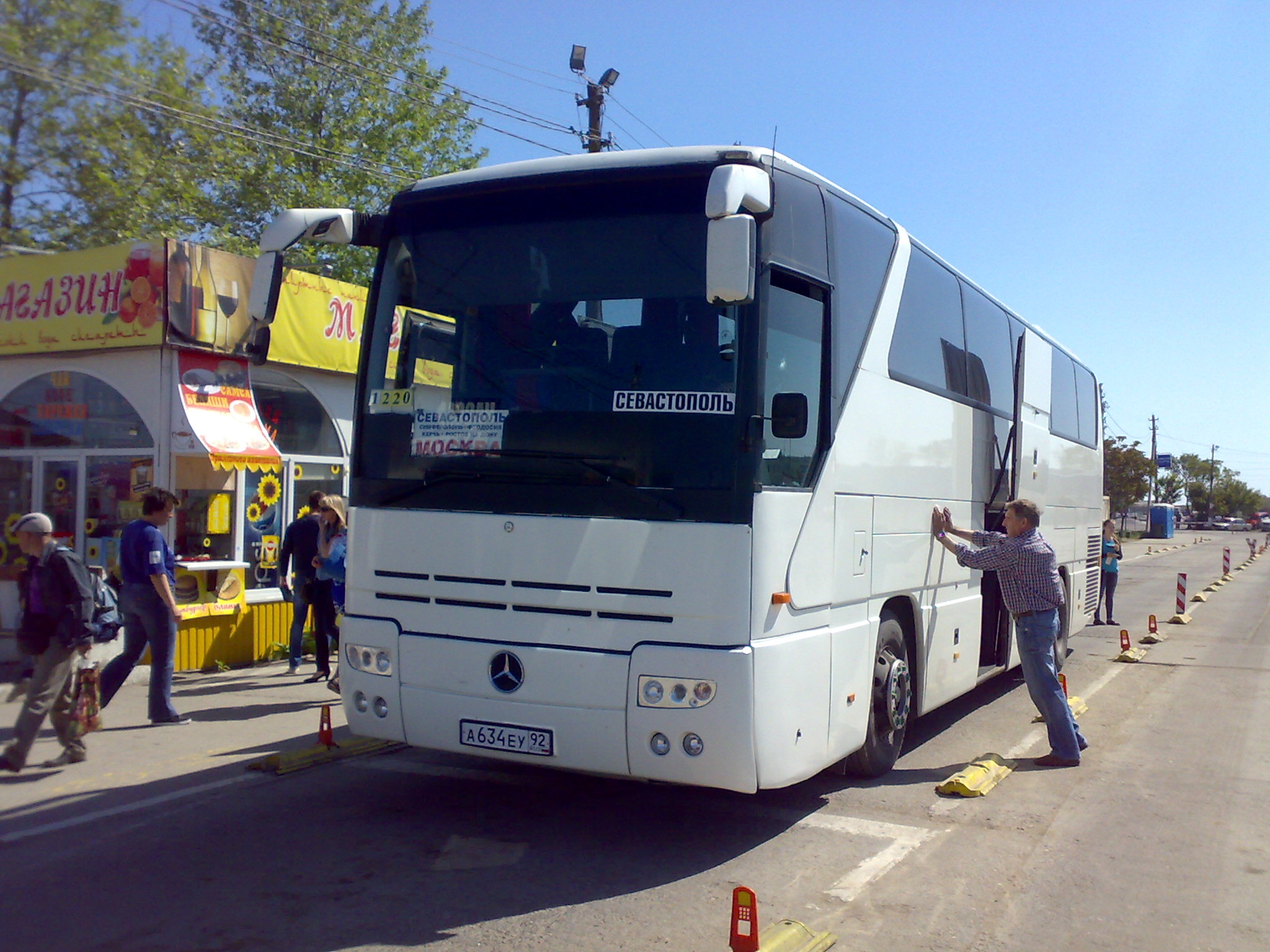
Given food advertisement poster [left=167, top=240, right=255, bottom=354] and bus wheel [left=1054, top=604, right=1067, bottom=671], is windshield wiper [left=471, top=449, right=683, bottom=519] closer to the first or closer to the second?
food advertisement poster [left=167, top=240, right=255, bottom=354]

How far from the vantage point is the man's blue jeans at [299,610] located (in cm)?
1095

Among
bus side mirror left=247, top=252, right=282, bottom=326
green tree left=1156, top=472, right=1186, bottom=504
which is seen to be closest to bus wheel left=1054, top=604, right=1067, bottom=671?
bus side mirror left=247, top=252, right=282, bottom=326

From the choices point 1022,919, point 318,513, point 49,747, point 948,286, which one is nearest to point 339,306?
point 318,513

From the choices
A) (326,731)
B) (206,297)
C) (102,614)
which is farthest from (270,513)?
(326,731)

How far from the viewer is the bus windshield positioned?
5.36 m

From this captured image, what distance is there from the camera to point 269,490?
1300cm

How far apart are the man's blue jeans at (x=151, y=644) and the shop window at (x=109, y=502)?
10.8ft

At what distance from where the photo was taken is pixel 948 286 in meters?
8.62

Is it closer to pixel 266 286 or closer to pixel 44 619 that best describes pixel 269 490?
pixel 44 619

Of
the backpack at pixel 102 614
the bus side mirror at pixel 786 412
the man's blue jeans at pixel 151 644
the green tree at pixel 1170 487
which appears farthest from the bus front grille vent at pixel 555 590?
the green tree at pixel 1170 487

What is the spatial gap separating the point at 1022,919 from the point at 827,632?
68.8 inches

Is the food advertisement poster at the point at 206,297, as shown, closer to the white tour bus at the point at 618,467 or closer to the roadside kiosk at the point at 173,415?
the roadside kiosk at the point at 173,415

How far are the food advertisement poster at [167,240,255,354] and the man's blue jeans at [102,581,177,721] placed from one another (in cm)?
370

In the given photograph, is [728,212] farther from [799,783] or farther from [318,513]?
[318,513]
